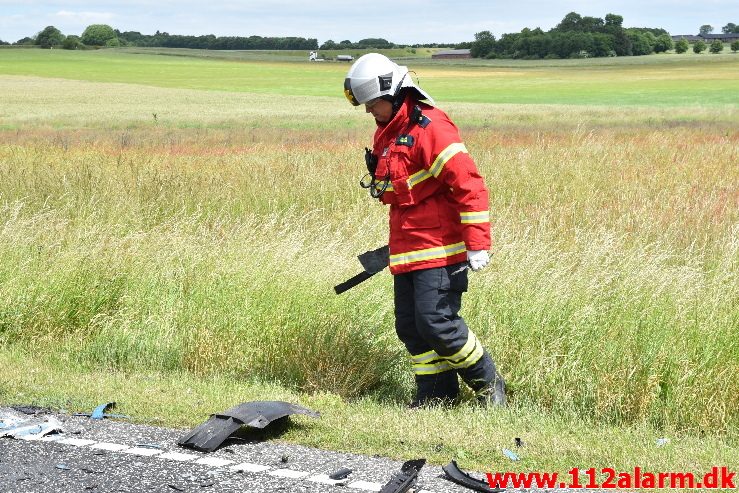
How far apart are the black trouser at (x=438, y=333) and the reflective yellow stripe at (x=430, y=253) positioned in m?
0.08

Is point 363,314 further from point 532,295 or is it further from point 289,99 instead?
point 289,99

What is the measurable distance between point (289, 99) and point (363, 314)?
51.2 meters

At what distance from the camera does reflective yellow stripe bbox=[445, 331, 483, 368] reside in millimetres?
5215

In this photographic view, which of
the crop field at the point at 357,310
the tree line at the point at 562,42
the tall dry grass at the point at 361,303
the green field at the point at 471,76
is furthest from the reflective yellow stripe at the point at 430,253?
the tree line at the point at 562,42

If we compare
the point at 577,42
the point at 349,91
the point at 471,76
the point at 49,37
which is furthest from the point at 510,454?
the point at 49,37

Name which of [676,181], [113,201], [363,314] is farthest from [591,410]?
[676,181]

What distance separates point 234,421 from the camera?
14.9 feet

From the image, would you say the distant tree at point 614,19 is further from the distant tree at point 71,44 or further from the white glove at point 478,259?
the white glove at point 478,259

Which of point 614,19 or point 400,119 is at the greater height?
point 614,19

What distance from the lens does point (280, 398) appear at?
5414 millimetres

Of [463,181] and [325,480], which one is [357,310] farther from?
[325,480]

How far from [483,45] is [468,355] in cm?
13219

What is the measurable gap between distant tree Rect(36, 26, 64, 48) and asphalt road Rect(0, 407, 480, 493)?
Answer: 13555 centimetres

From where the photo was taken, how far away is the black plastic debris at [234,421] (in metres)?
4.36
